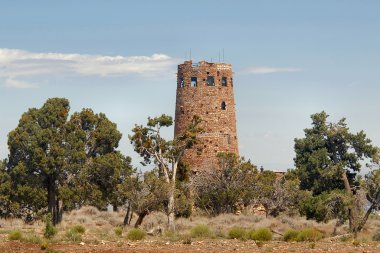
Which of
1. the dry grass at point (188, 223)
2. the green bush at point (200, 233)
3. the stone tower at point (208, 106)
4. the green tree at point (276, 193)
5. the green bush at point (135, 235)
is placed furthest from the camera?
the stone tower at point (208, 106)

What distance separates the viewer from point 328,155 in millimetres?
55000

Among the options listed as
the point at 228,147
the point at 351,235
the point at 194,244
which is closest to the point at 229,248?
the point at 194,244

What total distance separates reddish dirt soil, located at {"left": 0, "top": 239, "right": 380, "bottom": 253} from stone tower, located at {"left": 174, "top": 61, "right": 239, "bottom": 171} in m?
28.1

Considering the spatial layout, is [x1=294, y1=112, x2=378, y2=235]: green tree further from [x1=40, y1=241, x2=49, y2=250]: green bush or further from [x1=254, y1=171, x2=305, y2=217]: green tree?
[x1=40, y1=241, x2=49, y2=250]: green bush

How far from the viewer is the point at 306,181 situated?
190 feet

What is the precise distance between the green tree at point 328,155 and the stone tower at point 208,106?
9422mm

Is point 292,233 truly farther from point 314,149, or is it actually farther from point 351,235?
point 314,149

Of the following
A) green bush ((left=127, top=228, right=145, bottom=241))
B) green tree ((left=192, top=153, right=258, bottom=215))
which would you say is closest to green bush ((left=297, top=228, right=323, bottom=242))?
green bush ((left=127, top=228, right=145, bottom=241))

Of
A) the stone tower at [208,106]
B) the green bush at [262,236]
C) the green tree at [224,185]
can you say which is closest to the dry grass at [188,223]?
the green tree at [224,185]

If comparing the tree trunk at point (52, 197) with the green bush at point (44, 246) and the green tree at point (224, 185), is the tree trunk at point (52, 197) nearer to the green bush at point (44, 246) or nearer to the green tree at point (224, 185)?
the green tree at point (224, 185)

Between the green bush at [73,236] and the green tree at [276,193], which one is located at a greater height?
the green tree at [276,193]

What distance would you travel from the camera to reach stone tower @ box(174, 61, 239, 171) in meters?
67.0

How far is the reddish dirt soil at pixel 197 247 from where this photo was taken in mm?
34844

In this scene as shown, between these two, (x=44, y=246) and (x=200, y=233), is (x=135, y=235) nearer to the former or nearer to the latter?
(x=200, y=233)
